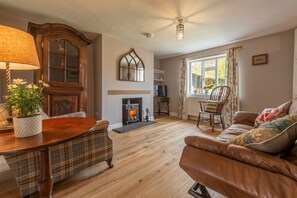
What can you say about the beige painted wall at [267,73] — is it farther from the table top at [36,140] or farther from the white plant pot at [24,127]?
the white plant pot at [24,127]

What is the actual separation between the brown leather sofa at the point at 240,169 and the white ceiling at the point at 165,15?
206cm

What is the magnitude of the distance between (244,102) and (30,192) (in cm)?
431

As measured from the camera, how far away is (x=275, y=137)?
79 cm

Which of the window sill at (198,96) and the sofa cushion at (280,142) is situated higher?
the window sill at (198,96)

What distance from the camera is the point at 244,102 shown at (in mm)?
3717

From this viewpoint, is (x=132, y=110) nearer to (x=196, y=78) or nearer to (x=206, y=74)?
(x=196, y=78)

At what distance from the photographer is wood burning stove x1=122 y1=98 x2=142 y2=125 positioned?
390 centimetres

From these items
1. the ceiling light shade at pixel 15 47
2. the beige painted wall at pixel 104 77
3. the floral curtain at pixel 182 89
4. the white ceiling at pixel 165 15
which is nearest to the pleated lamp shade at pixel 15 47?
the ceiling light shade at pixel 15 47

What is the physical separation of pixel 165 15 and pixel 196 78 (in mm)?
2857

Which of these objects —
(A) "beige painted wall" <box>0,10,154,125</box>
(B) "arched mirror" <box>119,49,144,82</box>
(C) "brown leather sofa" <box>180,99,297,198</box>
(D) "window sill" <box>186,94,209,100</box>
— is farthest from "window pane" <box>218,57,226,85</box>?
(C) "brown leather sofa" <box>180,99,297,198</box>

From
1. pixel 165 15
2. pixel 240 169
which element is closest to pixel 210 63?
pixel 165 15

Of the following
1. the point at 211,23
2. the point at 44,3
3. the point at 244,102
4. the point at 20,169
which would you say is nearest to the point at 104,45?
the point at 44,3

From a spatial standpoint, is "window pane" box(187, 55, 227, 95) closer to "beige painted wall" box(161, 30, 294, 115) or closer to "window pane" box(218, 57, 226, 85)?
"window pane" box(218, 57, 226, 85)

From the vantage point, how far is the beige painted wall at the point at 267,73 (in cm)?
311
